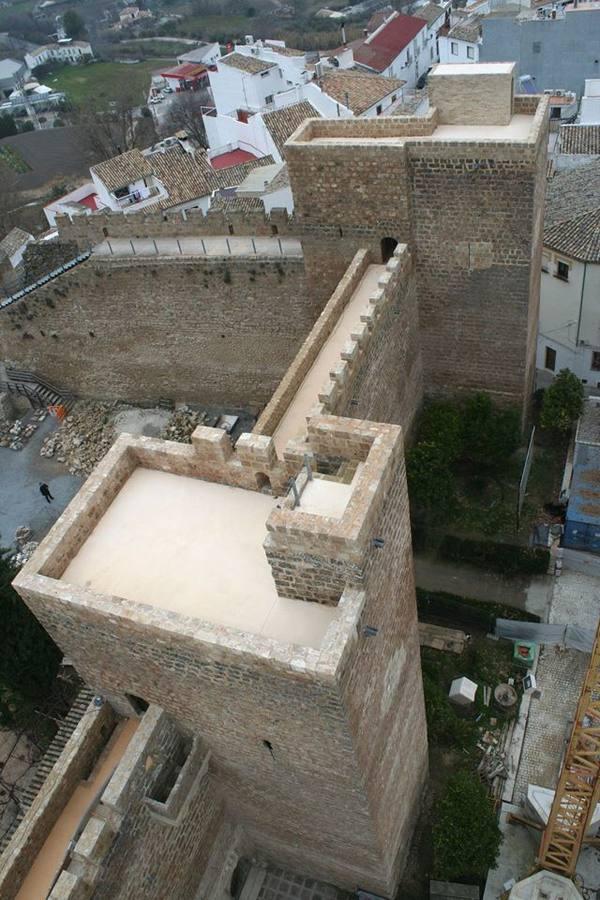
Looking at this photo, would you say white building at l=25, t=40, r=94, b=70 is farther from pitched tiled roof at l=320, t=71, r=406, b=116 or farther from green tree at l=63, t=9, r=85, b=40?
pitched tiled roof at l=320, t=71, r=406, b=116

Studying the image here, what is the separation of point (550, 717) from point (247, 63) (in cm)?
4386

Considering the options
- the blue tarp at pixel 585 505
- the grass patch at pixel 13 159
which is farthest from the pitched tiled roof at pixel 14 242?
the blue tarp at pixel 585 505

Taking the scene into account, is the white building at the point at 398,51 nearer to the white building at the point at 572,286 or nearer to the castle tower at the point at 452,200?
the white building at the point at 572,286

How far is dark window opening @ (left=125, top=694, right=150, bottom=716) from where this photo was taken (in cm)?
1093

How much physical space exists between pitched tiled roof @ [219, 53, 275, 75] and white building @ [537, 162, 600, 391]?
28.5 m

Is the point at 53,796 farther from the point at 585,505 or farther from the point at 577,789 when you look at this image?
the point at 585,505

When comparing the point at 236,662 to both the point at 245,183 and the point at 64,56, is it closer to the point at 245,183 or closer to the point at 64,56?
the point at 245,183

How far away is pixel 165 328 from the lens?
2342cm

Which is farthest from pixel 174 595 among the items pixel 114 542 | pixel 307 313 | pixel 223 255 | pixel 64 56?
pixel 64 56

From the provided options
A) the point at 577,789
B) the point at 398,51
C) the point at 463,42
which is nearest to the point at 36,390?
the point at 577,789

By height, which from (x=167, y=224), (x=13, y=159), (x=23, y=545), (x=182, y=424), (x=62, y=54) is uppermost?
(x=167, y=224)

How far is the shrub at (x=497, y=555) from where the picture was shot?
17688 mm

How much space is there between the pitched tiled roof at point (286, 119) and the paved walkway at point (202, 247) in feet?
48.7

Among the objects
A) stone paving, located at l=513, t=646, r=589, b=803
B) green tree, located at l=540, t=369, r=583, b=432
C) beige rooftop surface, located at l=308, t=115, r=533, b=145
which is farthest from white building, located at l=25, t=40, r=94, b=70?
stone paving, located at l=513, t=646, r=589, b=803
